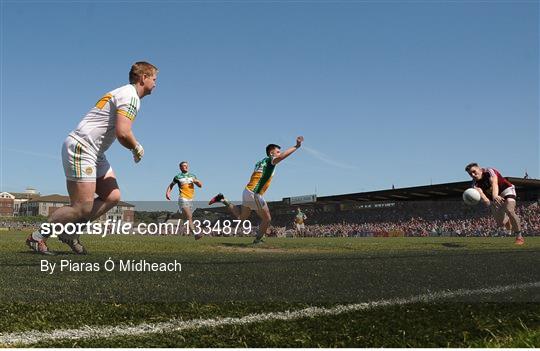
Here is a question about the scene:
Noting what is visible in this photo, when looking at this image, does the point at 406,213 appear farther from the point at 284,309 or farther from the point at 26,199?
the point at 284,309

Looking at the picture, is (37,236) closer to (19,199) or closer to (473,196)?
(19,199)

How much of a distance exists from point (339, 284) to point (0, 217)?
605 centimetres

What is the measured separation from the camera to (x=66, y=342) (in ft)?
9.62

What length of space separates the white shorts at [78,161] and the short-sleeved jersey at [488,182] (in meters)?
7.07

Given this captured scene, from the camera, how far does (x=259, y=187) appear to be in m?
8.48

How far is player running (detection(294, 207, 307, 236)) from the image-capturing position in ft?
33.3

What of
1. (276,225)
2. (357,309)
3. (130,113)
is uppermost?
(130,113)

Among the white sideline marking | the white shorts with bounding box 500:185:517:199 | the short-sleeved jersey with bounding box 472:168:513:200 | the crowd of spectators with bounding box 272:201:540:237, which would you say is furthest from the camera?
the crowd of spectators with bounding box 272:201:540:237

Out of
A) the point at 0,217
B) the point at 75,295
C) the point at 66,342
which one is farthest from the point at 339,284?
the point at 0,217

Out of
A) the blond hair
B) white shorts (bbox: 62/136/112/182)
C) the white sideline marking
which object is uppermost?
the blond hair

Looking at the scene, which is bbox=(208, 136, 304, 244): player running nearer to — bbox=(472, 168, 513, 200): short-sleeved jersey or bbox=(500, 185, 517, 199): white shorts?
bbox=(472, 168, 513, 200): short-sleeved jersey

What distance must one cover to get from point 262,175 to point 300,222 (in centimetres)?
252

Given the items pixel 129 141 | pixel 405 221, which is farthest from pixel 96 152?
pixel 405 221

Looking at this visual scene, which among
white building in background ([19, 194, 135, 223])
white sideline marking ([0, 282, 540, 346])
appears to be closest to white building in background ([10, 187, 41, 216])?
white building in background ([19, 194, 135, 223])
